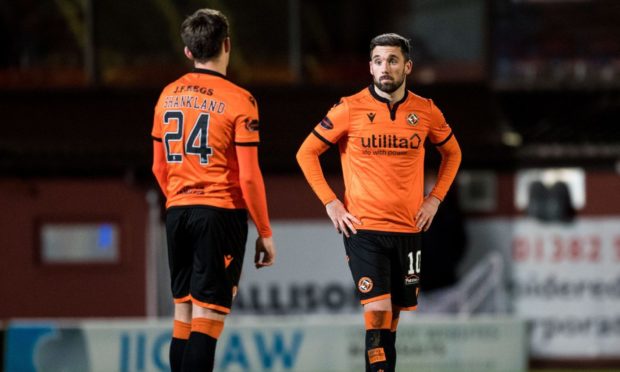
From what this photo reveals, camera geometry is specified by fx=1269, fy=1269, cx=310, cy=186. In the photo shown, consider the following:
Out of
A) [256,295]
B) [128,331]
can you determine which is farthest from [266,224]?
[256,295]

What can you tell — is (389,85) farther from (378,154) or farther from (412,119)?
(378,154)

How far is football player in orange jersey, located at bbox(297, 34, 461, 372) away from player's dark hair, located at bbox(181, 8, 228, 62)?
82cm

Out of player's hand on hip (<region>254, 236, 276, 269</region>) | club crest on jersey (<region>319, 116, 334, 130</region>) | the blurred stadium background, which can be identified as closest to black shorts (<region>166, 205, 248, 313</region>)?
player's hand on hip (<region>254, 236, 276, 269</region>)

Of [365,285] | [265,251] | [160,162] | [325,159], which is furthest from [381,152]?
[325,159]

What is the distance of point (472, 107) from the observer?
1478 cm

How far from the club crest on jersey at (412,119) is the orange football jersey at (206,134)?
88cm

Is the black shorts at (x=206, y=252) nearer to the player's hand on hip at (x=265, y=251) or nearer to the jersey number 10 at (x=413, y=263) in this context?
the player's hand on hip at (x=265, y=251)

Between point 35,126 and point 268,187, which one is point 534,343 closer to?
point 268,187

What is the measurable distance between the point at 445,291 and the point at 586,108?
9.12ft

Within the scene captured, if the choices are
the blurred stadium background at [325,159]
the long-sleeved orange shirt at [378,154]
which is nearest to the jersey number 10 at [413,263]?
the long-sleeved orange shirt at [378,154]

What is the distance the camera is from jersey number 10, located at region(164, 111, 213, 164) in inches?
252

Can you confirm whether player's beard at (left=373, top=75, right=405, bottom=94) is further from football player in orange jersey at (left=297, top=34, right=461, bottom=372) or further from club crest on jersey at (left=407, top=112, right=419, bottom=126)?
club crest on jersey at (left=407, top=112, right=419, bottom=126)

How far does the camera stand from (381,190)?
6.77 m

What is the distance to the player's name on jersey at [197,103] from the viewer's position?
20.9 feet
